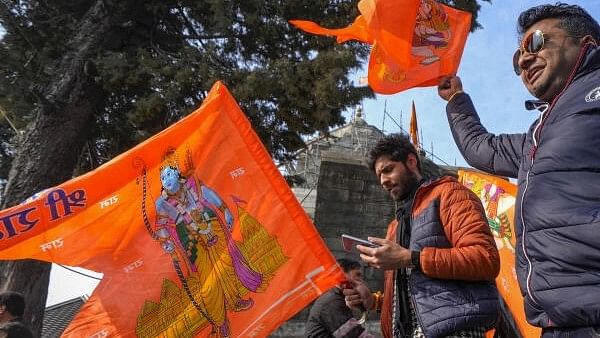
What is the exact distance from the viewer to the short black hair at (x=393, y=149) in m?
2.73

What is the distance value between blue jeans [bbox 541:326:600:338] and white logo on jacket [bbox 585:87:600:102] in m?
0.59

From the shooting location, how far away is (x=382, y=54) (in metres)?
3.11

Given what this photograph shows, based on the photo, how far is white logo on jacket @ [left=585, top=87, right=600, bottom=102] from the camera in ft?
4.60

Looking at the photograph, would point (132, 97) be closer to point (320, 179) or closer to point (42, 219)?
point (320, 179)

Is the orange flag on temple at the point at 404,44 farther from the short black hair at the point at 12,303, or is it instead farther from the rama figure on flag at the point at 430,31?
the short black hair at the point at 12,303

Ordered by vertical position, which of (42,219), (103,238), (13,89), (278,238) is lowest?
(278,238)

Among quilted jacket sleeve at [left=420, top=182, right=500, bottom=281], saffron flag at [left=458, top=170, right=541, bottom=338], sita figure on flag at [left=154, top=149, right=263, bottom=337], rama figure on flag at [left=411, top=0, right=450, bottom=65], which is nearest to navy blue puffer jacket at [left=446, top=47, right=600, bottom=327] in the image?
quilted jacket sleeve at [left=420, top=182, right=500, bottom=281]

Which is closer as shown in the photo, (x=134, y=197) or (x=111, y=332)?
(x=111, y=332)

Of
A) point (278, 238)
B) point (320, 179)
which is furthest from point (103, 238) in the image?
point (320, 179)

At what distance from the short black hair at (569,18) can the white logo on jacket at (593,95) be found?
0.25m

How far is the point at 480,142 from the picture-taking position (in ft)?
6.64

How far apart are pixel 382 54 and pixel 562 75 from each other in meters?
1.62

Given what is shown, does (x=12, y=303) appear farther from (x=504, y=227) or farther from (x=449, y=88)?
(x=504, y=227)

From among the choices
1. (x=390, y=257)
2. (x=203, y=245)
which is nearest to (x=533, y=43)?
(x=390, y=257)
